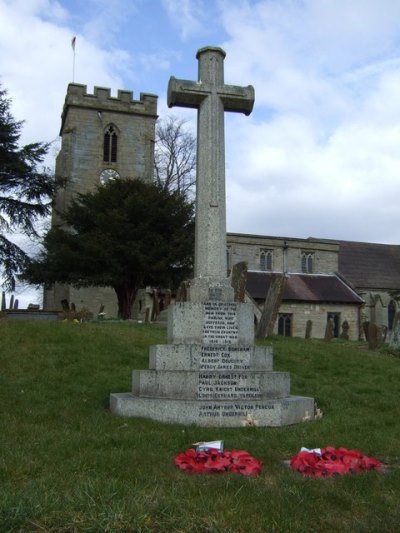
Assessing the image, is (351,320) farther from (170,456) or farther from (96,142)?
(170,456)

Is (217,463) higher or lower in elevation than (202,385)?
lower

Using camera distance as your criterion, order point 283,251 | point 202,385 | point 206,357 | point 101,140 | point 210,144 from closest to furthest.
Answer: point 202,385 < point 206,357 < point 210,144 < point 101,140 < point 283,251

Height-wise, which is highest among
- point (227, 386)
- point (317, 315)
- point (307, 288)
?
point (307, 288)

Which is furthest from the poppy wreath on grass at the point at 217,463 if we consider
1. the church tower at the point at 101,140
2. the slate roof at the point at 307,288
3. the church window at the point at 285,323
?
the church tower at the point at 101,140

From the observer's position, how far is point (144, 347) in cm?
1177

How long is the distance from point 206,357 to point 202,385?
0.45m

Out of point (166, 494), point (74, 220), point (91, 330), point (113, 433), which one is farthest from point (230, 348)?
point (74, 220)

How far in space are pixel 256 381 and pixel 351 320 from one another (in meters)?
29.1

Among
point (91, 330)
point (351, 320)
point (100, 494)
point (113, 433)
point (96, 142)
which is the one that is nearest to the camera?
point (100, 494)

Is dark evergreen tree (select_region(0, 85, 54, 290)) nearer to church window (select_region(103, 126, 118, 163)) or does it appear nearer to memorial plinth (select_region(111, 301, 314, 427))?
church window (select_region(103, 126, 118, 163))

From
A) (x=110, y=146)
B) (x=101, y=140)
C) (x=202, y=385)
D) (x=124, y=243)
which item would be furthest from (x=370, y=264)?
(x=202, y=385)

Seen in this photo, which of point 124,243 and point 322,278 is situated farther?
point 322,278

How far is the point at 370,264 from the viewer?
145ft

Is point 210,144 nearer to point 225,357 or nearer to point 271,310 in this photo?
point 225,357
